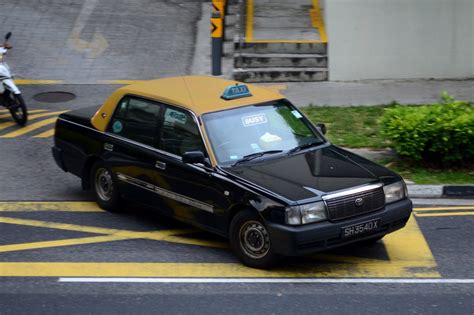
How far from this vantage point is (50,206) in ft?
34.5

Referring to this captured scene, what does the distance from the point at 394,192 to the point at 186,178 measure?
6.97ft

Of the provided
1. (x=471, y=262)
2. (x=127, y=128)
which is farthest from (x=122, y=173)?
(x=471, y=262)

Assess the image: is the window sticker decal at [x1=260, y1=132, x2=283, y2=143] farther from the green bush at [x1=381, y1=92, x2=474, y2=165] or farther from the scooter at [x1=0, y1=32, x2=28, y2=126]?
the scooter at [x1=0, y1=32, x2=28, y2=126]

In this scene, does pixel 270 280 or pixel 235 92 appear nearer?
pixel 270 280

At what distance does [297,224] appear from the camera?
7.88 meters

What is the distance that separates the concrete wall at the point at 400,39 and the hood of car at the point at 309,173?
7.66 meters

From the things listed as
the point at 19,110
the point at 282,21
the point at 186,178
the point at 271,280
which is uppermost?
the point at 282,21

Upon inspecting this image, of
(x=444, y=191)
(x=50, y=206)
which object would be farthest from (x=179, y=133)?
(x=444, y=191)

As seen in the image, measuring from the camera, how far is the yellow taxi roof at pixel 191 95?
927 centimetres

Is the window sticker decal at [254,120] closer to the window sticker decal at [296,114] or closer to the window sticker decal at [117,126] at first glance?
the window sticker decal at [296,114]

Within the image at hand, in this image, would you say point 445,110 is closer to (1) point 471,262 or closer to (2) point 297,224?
(1) point 471,262

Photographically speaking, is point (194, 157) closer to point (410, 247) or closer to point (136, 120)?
point (136, 120)

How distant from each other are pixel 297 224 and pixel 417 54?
9428 mm

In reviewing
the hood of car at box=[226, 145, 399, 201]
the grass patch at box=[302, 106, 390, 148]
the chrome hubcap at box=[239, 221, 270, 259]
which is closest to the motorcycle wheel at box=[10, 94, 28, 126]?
the grass patch at box=[302, 106, 390, 148]
